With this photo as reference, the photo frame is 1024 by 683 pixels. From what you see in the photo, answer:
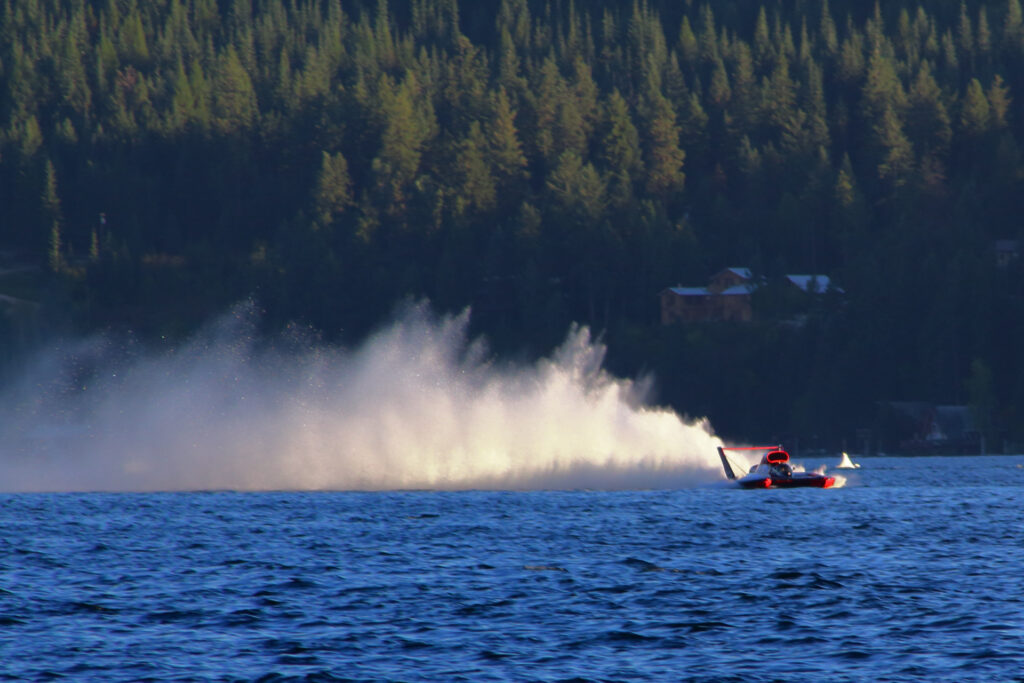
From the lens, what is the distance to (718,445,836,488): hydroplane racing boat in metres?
52.0

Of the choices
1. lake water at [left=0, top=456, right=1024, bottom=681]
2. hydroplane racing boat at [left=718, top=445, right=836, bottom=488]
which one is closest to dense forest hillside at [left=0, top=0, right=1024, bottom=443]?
hydroplane racing boat at [left=718, top=445, right=836, bottom=488]

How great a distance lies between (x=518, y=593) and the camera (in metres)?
29.3

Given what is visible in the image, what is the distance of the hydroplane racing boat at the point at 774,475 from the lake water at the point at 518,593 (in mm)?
1873

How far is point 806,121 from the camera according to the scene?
18812 centimetres

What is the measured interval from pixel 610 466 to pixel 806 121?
453 feet

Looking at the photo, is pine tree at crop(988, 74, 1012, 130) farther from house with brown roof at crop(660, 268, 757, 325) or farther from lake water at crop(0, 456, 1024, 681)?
lake water at crop(0, 456, 1024, 681)

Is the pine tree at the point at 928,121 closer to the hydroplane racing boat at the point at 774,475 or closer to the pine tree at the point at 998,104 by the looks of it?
the pine tree at the point at 998,104

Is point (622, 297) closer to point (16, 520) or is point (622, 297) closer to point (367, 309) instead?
point (367, 309)

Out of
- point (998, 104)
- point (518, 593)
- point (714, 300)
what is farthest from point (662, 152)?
point (518, 593)

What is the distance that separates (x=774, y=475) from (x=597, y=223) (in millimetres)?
115757

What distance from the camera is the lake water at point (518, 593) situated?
73.5ft

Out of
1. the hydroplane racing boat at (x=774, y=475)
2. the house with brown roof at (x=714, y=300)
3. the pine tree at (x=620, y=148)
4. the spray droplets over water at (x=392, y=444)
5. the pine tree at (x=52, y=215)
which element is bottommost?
the hydroplane racing boat at (x=774, y=475)

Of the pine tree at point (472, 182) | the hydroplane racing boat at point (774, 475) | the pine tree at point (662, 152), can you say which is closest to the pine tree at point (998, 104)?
the pine tree at point (662, 152)

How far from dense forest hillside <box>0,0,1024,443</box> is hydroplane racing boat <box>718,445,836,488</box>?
76.5m
